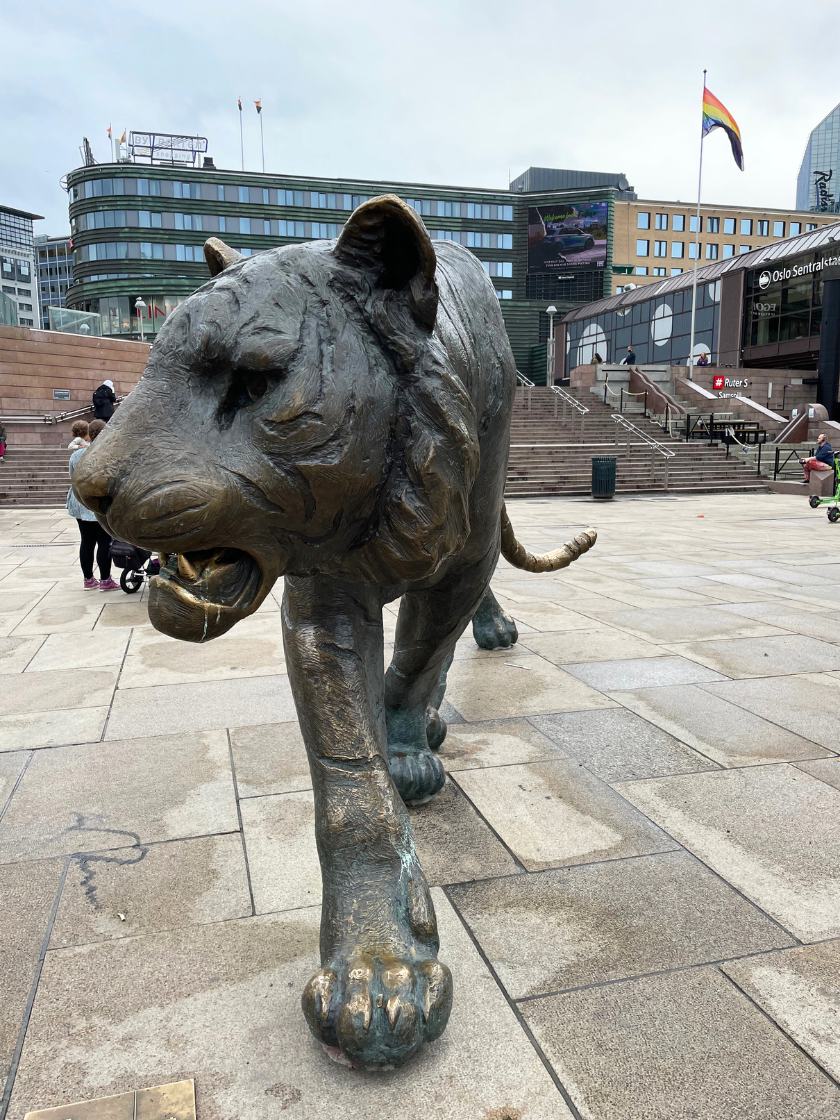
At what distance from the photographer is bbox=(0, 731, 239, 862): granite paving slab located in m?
2.50

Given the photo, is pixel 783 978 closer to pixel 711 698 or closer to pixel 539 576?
pixel 711 698

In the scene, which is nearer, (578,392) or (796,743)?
(796,743)

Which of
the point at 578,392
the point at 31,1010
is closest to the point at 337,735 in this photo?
the point at 31,1010

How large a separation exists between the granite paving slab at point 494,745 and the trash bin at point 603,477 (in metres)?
13.8

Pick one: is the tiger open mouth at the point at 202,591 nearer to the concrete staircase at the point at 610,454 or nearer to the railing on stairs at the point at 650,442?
the concrete staircase at the point at 610,454

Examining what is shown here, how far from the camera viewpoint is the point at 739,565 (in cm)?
806

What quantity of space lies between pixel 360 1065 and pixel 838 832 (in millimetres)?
1718

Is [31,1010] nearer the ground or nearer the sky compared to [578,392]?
nearer the ground

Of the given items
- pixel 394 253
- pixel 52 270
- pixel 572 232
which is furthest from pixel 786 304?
pixel 52 270

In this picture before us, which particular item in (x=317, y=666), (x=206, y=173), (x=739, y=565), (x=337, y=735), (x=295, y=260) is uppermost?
(x=206, y=173)

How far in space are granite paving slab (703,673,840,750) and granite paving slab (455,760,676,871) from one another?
110 cm

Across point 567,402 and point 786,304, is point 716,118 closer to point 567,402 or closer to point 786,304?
point 786,304

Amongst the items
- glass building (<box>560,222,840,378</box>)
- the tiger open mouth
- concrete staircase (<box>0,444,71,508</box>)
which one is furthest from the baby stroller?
glass building (<box>560,222,840,378</box>)

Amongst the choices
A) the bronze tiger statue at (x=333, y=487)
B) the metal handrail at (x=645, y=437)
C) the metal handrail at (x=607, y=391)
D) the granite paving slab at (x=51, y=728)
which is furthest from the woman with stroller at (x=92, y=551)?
the metal handrail at (x=607, y=391)
